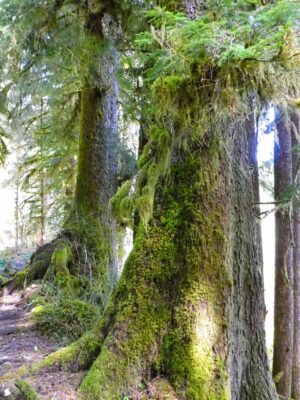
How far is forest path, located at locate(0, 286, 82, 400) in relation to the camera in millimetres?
2936

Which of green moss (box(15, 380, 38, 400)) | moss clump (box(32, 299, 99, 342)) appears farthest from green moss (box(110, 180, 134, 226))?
moss clump (box(32, 299, 99, 342))

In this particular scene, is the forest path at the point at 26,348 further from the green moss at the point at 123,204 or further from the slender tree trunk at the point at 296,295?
the slender tree trunk at the point at 296,295

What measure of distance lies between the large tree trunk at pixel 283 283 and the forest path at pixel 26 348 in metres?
4.84

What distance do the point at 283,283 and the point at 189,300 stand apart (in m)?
5.45

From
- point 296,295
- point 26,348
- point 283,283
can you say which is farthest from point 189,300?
point 296,295

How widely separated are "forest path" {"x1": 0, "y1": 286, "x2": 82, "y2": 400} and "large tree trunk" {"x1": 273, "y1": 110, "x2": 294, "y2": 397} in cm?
484

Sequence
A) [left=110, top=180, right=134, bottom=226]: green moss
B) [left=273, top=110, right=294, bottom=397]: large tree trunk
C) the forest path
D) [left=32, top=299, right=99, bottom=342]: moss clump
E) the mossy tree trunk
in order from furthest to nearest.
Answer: [left=273, top=110, right=294, bottom=397]: large tree trunk, the mossy tree trunk, [left=32, top=299, right=99, bottom=342]: moss clump, [left=110, top=180, right=134, bottom=226]: green moss, the forest path

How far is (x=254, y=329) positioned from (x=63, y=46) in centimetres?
522

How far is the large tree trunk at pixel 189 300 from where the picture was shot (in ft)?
9.77

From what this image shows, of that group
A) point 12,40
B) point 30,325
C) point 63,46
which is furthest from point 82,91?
point 30,325

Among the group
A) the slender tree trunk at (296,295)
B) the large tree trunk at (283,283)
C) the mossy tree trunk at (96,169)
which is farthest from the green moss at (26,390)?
the slender tree trunk at (296,295)

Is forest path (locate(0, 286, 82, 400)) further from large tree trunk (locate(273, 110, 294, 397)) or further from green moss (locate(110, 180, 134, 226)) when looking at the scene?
large tree trunk (locate(273, 110, 294, 397))

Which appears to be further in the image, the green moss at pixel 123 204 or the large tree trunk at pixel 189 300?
the green moss at pixel 123 204

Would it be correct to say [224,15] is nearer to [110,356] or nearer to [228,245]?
[228,245]
